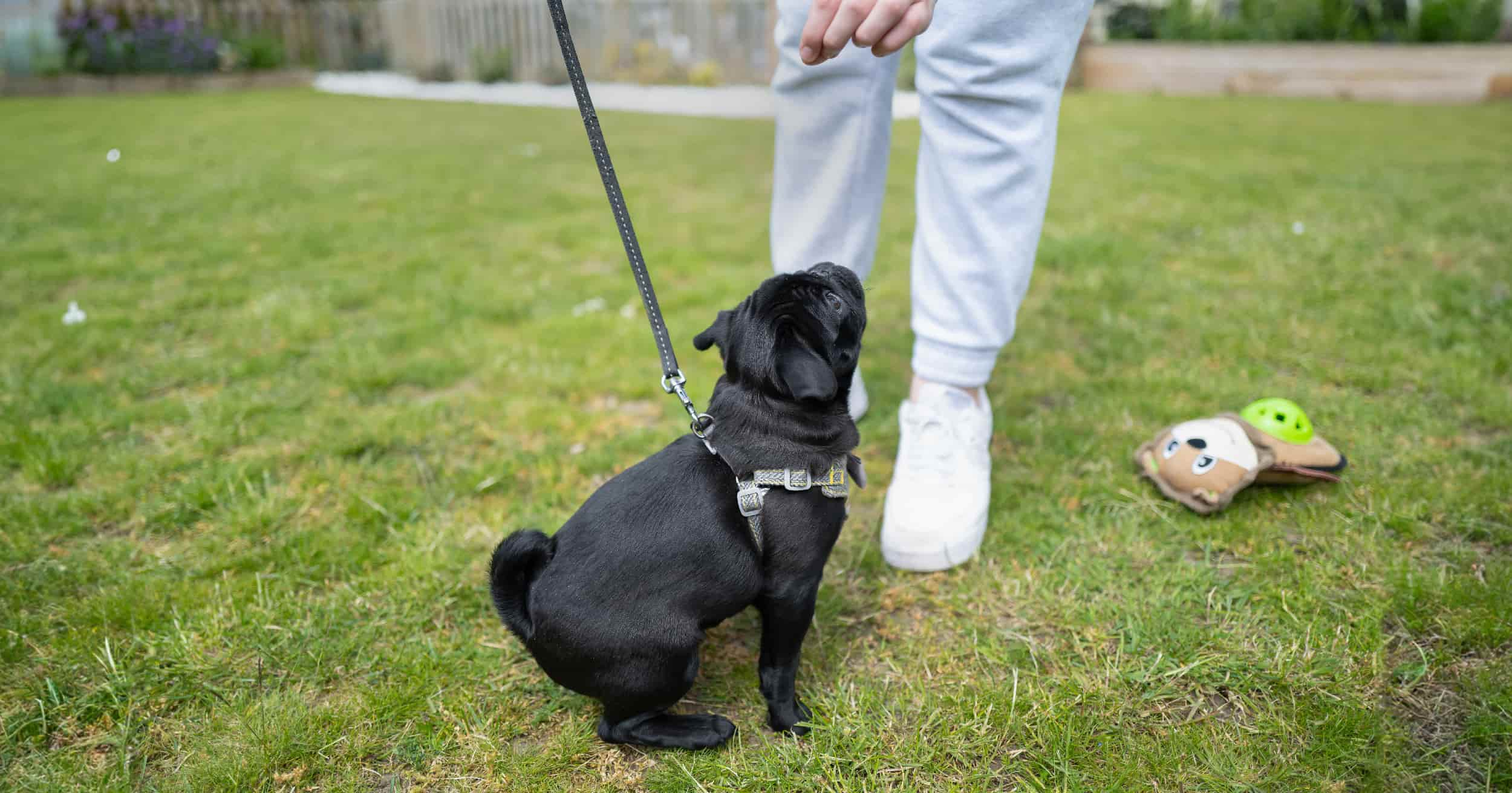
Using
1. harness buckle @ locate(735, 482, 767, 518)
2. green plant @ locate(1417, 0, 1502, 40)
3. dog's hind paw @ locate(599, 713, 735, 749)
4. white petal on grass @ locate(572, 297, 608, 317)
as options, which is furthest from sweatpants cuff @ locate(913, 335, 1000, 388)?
green plant @ locate(1417, 0, 1502, 40)

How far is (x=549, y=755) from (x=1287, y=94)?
12.3 metres

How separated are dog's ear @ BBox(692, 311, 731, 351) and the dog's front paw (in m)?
0.71

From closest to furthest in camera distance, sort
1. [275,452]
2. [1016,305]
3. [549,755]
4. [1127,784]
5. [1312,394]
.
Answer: [1127,784] < [549,755] < [1016,305] < [275,452] < [1312,394]

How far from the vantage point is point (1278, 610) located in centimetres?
192

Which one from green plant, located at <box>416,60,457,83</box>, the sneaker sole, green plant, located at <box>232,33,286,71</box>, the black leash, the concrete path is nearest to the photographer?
the black leash

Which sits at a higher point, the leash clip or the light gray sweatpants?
the light gray sweatpants

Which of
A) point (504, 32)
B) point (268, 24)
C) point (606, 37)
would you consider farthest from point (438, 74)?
point (268, 24)

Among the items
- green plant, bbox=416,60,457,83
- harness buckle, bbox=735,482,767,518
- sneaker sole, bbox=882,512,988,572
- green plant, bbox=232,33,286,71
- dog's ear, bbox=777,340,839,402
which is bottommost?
sneaker sole, bbox=882,512,988,572

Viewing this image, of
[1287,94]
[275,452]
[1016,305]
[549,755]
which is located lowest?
[549,755]

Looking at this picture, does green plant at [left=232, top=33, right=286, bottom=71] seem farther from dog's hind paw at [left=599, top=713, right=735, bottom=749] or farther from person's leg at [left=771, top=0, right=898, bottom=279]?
dog's hind paw at [left=599, top=713, right=735, bottom=749]

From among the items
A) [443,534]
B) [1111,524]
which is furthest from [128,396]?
[1111,524]

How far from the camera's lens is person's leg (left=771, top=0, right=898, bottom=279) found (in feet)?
7.51

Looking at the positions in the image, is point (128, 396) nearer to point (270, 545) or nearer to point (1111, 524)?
point (270, 545)

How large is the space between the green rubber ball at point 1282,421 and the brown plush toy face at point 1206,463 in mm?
91
